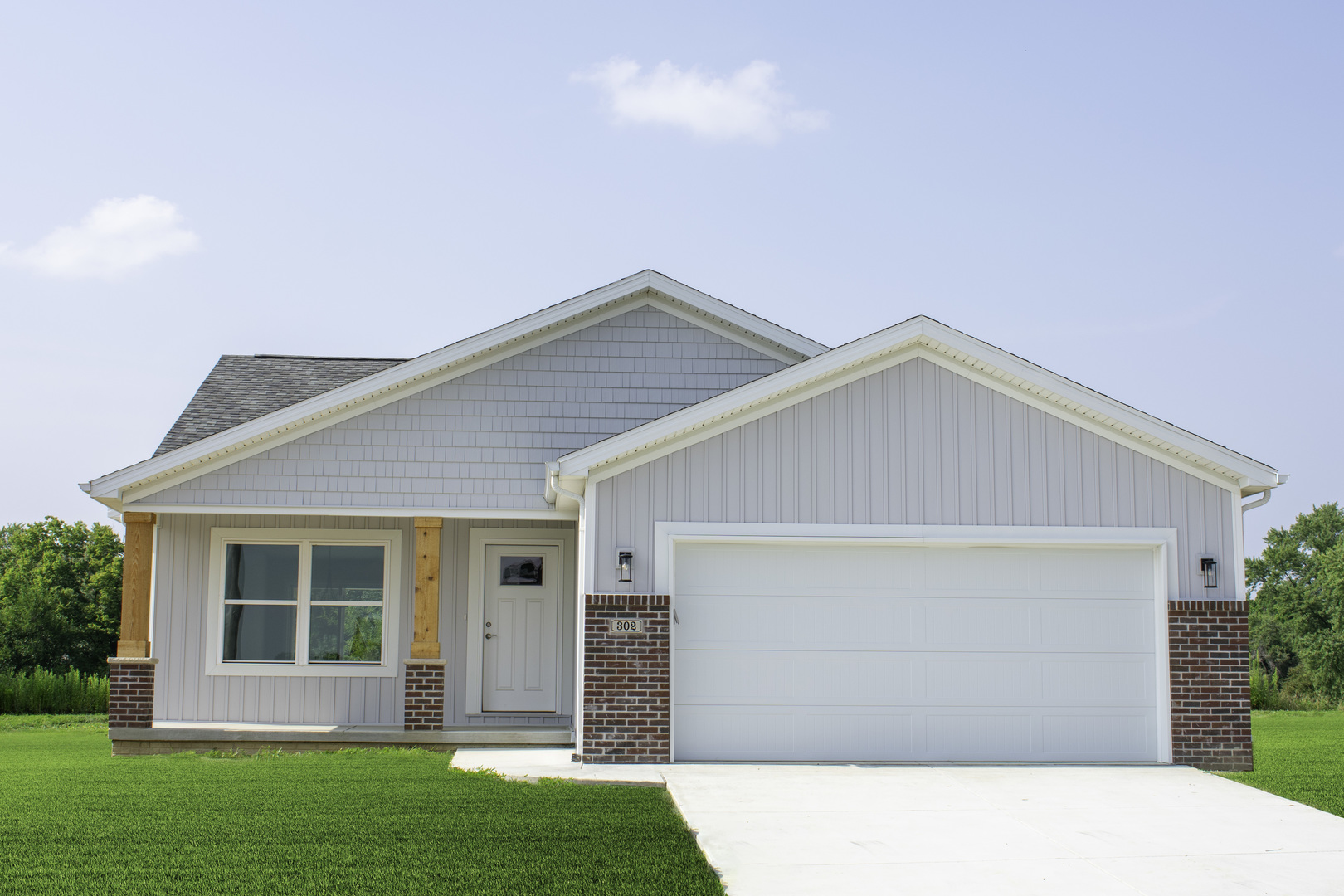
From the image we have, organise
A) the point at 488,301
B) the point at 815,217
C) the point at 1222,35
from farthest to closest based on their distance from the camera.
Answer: the point at 488,301 < the point at 815,217 < the point at 1222,35

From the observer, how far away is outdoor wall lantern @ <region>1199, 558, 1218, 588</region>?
10.6 m

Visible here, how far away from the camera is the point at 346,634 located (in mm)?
13141

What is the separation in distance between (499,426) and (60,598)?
2531 centimetres

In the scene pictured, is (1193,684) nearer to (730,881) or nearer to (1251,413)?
(730,881)

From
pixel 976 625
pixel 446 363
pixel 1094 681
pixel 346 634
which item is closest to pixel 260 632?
pixel 346 634

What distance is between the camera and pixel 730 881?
6262 mm

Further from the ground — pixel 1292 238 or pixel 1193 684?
pixel 1292 238

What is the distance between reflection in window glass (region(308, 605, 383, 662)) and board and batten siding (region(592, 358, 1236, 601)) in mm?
4553

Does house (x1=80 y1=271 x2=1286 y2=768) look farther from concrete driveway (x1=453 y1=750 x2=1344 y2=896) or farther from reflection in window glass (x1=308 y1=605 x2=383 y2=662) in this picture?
reflection in window glass (x1=308 y1=605 x2=383 y2=662)

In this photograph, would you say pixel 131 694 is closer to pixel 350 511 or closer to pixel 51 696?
pixel 350 511

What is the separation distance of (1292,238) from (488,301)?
1628cm

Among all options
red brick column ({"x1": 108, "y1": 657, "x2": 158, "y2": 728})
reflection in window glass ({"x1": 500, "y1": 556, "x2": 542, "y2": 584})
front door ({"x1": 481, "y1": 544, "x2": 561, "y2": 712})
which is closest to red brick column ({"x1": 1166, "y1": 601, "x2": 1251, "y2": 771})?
front door ({"x1": 481, "y1": 544, "x2": 561, "y2": 712})

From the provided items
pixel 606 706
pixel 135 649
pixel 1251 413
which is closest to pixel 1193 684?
pixel 606 706

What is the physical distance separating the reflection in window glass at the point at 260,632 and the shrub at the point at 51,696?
22.9 feet
